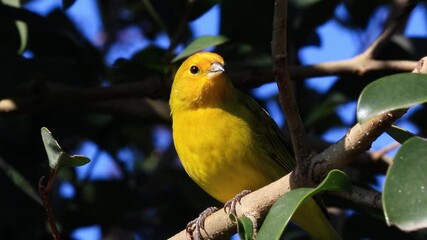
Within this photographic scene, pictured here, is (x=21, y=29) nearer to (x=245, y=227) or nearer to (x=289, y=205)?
(x=245, y=227)

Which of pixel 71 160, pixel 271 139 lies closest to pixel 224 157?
pixel 271 139

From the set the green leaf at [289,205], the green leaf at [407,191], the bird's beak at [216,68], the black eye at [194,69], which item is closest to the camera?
the green leaf at [407,191]

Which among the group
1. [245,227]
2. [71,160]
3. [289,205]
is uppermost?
[71,160]

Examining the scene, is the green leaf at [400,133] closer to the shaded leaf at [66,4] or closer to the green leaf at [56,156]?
the green leaf at [56,156]

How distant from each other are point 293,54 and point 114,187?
1.34 metres

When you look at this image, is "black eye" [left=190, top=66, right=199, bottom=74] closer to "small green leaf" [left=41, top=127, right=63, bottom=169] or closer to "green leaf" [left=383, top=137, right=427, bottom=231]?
"small green leaf" [left=41, top=127, right=63, bottom=169]

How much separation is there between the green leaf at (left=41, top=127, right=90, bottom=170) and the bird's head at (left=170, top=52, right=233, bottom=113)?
6.43ft

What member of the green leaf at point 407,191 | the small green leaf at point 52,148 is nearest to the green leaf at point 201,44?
the small green leaf at point 52,148

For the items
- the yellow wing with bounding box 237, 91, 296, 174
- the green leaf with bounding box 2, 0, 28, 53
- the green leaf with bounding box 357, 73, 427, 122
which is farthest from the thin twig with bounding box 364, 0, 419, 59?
the green leaf with bounding box 357, 73, 427, 122

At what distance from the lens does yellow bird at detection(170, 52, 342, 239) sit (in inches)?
167

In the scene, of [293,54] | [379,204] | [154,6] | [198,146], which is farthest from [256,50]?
[379,204]

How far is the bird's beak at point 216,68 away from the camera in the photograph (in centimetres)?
456

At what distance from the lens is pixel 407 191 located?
210 cm

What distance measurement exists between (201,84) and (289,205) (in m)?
2.36
